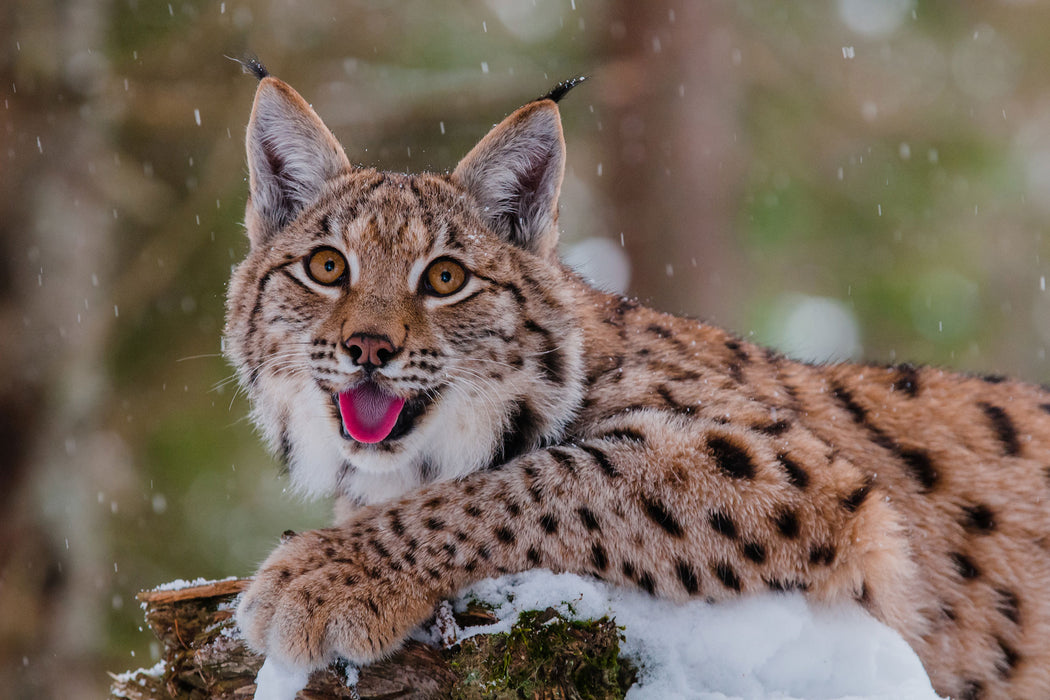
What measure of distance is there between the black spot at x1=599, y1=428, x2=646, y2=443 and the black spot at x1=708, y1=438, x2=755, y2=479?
0.27 metres

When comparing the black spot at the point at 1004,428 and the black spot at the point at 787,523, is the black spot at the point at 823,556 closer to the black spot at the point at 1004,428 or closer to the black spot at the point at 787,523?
the black spot at the point at 787,523

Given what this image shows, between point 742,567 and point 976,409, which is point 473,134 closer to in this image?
point 976,409

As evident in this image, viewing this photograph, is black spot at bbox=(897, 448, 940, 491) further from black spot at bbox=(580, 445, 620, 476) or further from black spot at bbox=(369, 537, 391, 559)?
black spot at bbox=(369, 537, 391, 559)

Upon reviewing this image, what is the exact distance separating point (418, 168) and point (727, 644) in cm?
445

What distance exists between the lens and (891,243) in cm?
1161

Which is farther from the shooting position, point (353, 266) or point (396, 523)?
point (353, 266)

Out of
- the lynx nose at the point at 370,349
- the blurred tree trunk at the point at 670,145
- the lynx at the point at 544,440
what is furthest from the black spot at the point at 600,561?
the blurred tree trunk at the point at 670,145

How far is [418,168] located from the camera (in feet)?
22.7

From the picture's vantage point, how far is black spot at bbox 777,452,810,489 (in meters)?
3.73

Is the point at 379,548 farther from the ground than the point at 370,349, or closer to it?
closer to it

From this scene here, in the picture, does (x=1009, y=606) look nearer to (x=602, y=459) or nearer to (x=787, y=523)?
(x=787, y=523)

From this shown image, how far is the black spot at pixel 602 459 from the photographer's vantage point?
374cm

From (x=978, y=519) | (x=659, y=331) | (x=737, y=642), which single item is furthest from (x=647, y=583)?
(x=978, y=519)

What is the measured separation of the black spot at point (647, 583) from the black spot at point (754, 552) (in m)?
0.35
